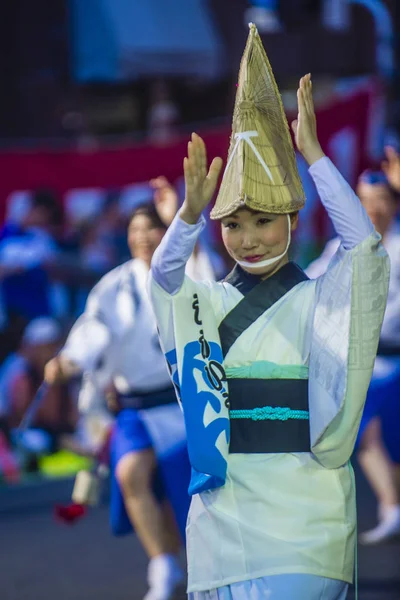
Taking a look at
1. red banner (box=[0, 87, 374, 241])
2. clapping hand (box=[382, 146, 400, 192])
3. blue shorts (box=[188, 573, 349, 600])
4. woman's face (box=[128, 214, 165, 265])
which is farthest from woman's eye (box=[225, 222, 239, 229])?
red banner (box=[0, 87, 374, 241])

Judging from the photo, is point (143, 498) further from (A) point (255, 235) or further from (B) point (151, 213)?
(A) point (255, 235)

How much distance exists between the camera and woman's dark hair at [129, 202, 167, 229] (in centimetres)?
563

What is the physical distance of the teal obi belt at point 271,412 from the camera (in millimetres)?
3480

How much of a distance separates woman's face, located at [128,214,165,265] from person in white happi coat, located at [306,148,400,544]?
1.10 meters

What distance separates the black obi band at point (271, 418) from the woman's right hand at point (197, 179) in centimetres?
50

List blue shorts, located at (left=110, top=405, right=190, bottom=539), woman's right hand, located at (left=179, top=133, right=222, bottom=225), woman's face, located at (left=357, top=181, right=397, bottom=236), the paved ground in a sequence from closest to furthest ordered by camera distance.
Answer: woman's right hand, located at (left=179, top=133, right=222, bottom=225)
blue shorts, located at (left=110, top=405, right=190, bottom=539)
the paved ground
woman's face, located at (left=357, top=181, right=397, bottom=236)

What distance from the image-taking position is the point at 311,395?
348cm

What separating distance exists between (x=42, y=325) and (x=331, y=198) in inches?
220

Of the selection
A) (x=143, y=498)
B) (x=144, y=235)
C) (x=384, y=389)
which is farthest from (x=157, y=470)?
(x=384, y=389)

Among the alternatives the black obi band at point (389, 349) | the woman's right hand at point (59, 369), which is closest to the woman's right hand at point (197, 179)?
the woman's right hand at point (59, 369)

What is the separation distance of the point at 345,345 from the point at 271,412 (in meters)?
0.28

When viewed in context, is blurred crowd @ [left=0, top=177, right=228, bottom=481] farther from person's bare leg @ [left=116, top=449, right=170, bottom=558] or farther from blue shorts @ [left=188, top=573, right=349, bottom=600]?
blue shorts @ [left=188, top=573, right=349, bottom=600]

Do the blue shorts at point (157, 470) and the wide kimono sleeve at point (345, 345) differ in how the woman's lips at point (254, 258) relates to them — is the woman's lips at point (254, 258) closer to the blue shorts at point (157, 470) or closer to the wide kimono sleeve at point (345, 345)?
the wide kimono sleeve at point (345, 345)

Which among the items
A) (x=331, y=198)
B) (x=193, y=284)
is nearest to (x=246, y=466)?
(x=193, y=284)
